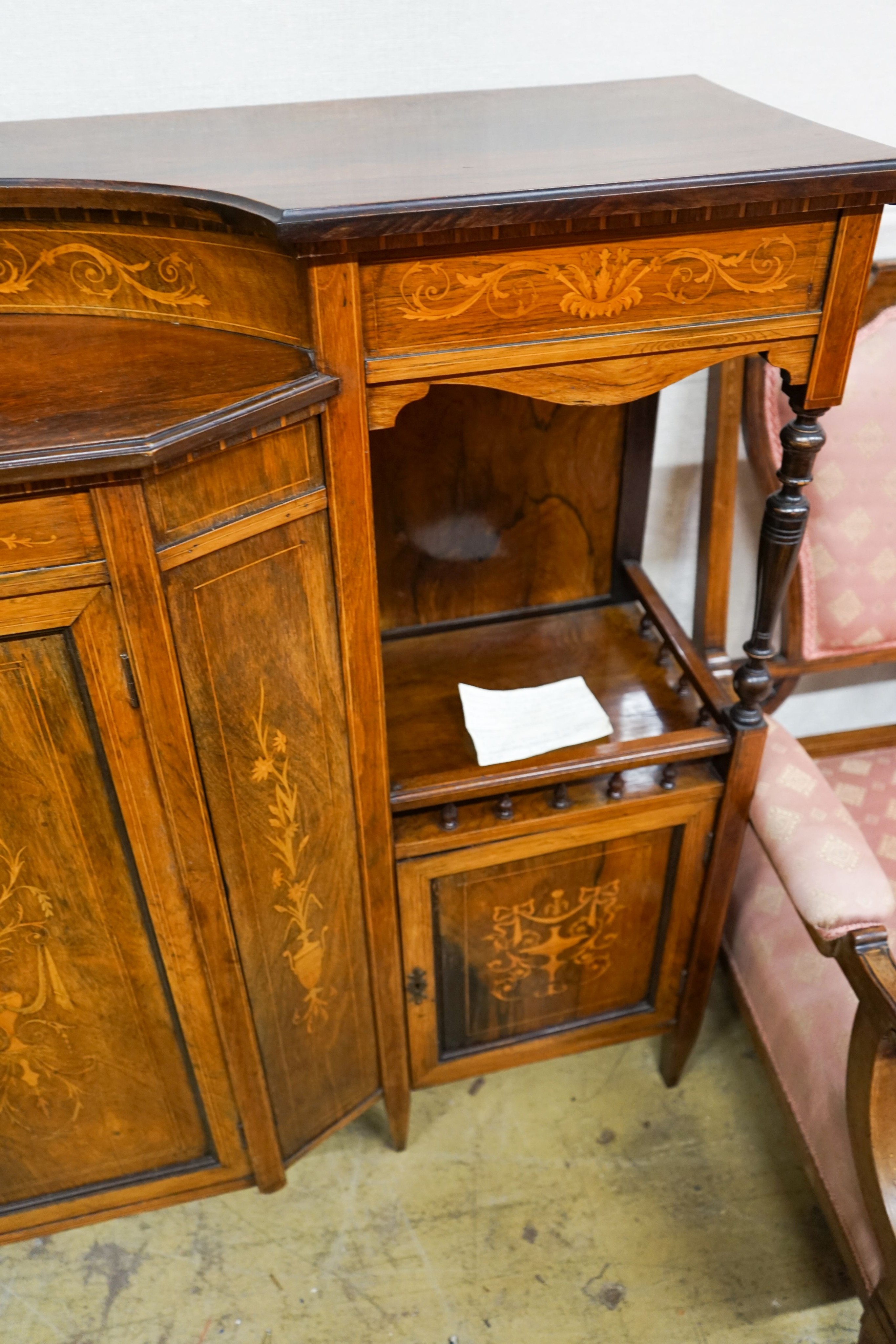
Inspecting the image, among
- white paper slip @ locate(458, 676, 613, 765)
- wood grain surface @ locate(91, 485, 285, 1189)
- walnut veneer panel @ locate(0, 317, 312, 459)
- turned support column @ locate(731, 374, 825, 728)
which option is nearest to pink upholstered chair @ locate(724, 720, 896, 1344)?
turned support column @ locate(731, 374, 825, 728)

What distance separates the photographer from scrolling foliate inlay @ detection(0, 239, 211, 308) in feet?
2.76

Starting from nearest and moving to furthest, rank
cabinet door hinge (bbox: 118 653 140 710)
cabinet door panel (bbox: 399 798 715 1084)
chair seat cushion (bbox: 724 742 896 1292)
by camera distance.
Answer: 1. cabinet door hinge (bbox: 118 653 140 710)
2. chair seat cushion (bbox: 724 742 896 1292)
3. cabinet door panel (bbox: 399 798 715 1084)

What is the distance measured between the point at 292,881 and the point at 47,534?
0.47 metres

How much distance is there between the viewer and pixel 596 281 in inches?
32.7

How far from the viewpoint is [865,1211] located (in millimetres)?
1029

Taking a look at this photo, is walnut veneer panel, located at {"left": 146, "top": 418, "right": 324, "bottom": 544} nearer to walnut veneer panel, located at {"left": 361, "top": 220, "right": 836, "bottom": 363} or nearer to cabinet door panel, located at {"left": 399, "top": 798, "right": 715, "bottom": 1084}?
walnut veneer panel, located at {"left": 361, "top": 220, "right": 836, "bottom": 363}

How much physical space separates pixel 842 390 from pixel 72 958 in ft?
3.07

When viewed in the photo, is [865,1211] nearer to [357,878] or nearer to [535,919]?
[535,919]

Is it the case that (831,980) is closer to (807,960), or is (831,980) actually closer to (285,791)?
(807,960)

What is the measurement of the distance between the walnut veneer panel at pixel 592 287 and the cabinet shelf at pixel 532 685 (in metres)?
0.48

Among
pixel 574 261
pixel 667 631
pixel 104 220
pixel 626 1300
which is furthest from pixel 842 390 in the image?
pixel 626 1300

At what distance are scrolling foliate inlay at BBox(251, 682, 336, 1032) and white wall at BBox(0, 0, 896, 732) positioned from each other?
69 cm

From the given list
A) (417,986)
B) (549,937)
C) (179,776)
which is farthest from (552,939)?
(179,776)

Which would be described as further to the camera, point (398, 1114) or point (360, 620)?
point (398, 1114)
